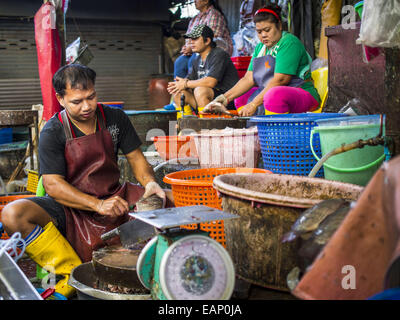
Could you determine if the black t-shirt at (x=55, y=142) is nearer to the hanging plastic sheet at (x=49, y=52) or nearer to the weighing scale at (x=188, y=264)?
the weighing scale at (x=188, y=264)

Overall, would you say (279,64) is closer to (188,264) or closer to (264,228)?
(264,228)

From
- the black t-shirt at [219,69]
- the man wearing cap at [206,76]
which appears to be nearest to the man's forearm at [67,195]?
the man wearing cap at [206,76]

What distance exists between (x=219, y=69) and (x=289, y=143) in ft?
10.3

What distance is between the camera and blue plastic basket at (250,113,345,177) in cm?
315

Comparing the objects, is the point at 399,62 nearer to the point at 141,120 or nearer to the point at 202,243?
the point at 202,243

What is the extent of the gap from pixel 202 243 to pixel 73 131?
1746 mm

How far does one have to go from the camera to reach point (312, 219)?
5.48 feet

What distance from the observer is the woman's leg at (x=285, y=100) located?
409 centimetres

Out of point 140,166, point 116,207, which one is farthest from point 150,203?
point 140,166

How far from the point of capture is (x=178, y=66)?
7.79 metres

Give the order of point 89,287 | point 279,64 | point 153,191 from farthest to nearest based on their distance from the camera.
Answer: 1. point 279,64
2. point 153,191
3. point 89,287

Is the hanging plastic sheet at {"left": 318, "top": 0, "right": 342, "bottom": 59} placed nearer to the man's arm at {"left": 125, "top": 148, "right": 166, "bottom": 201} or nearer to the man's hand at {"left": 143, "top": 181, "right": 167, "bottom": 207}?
the man's arm at {"left": 125, "top": 148, "right": 166, "bottom": 201}

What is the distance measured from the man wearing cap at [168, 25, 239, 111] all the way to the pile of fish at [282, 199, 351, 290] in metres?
4.40

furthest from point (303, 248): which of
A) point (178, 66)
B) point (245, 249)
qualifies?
point (178, 66)
